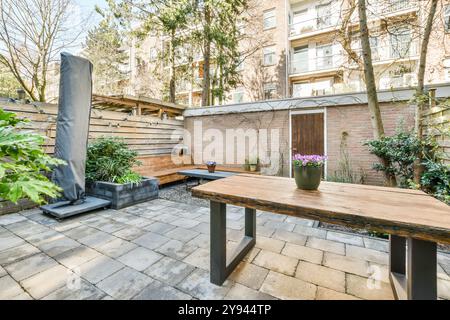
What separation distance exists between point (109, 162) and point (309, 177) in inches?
138

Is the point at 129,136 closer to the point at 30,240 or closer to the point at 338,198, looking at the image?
the point at 30,240

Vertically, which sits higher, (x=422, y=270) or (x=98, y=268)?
(x=422, y=270)

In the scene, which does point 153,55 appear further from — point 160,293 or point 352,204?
point 352,204

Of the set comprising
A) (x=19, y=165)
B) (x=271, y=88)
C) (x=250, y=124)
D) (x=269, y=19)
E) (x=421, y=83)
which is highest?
(x=269, y=19)

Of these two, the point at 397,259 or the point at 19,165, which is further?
the point at 397,259

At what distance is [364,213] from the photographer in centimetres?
110

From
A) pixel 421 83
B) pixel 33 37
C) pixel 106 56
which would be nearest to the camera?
pixel 421 83

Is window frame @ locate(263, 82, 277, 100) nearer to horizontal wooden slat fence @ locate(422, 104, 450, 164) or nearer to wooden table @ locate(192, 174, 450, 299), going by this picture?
horizontal wooden slat fence @ locate(422, 104, 450, 164)

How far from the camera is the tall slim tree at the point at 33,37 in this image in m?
4.72

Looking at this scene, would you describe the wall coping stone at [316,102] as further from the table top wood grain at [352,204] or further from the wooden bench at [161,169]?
the table top wood grain at [352,204]

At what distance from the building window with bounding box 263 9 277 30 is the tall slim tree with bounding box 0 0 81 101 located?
31.7 feet

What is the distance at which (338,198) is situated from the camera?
1391mm

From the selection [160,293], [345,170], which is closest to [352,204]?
[160,293]

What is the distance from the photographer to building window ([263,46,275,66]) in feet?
37.2
